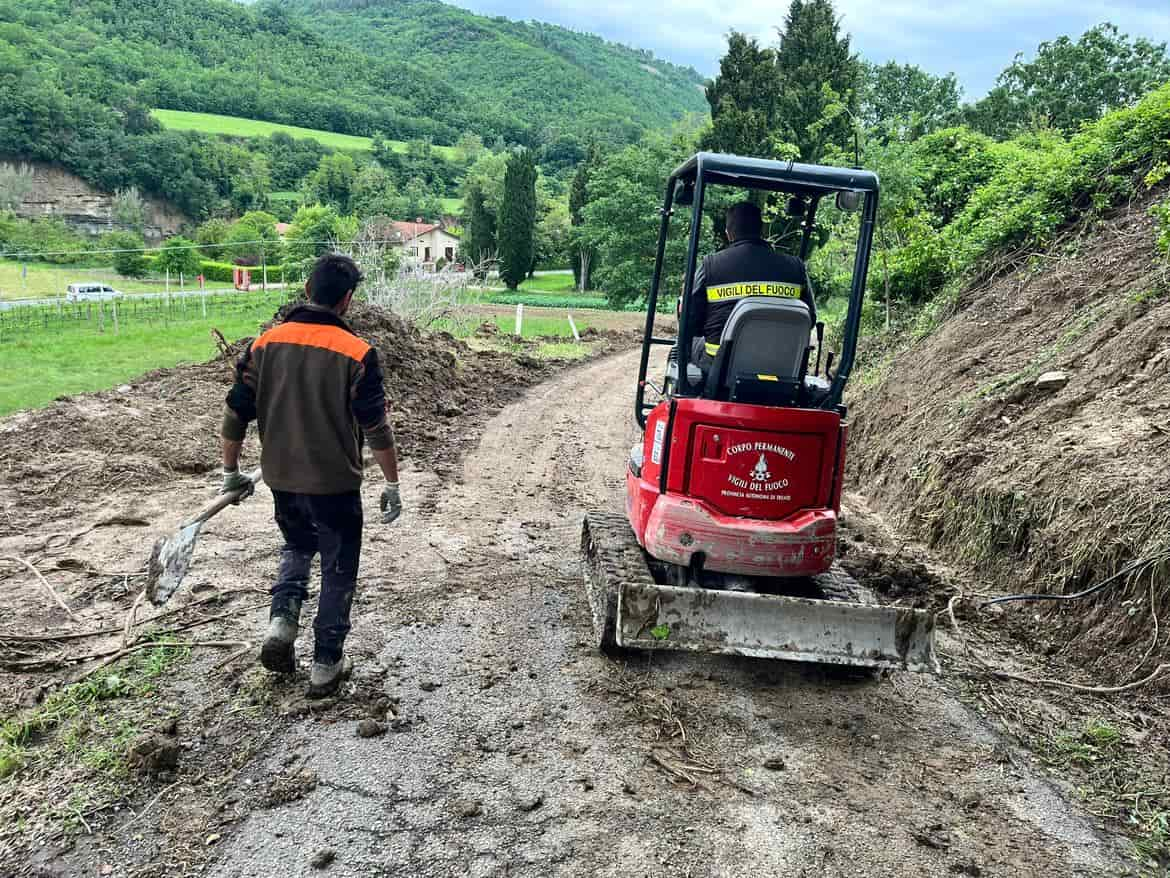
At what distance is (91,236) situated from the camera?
63531mm

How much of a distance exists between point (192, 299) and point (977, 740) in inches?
1298

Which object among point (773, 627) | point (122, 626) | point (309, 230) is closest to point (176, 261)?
point (309, 230)

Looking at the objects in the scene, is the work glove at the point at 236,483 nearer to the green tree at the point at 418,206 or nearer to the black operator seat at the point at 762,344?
the black operator seat at the point at 762,344

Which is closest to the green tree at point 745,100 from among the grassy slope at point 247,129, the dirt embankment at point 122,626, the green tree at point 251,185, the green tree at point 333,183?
the dirt embankment at point 122,626

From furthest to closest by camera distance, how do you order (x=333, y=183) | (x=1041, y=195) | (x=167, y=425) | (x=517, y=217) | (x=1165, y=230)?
(x=333, y=183) → (x=517, y=217) → (x=1041, y=195) → (x=167, y=425) → (x=1165, y=230)

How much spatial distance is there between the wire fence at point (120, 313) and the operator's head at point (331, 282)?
17.0 m

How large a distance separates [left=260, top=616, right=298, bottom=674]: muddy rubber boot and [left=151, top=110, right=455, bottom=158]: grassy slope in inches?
4062

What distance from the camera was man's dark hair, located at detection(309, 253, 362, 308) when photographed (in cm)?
393

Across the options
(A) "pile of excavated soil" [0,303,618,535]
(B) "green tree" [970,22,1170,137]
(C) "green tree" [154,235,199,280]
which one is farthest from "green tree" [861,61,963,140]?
(A) "pile of excavated soil" [0,303,618,535]

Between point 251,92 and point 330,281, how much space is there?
130m

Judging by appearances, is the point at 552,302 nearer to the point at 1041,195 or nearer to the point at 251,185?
the point at 1041,195

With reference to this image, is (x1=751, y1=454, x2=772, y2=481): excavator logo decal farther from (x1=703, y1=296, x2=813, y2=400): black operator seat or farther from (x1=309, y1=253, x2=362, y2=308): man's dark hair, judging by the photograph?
(x1=309, y1=253, x2=362, y2=308): man's dark hair

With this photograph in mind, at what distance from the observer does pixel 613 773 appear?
3529 mm

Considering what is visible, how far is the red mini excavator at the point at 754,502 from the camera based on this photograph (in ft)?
13.8
